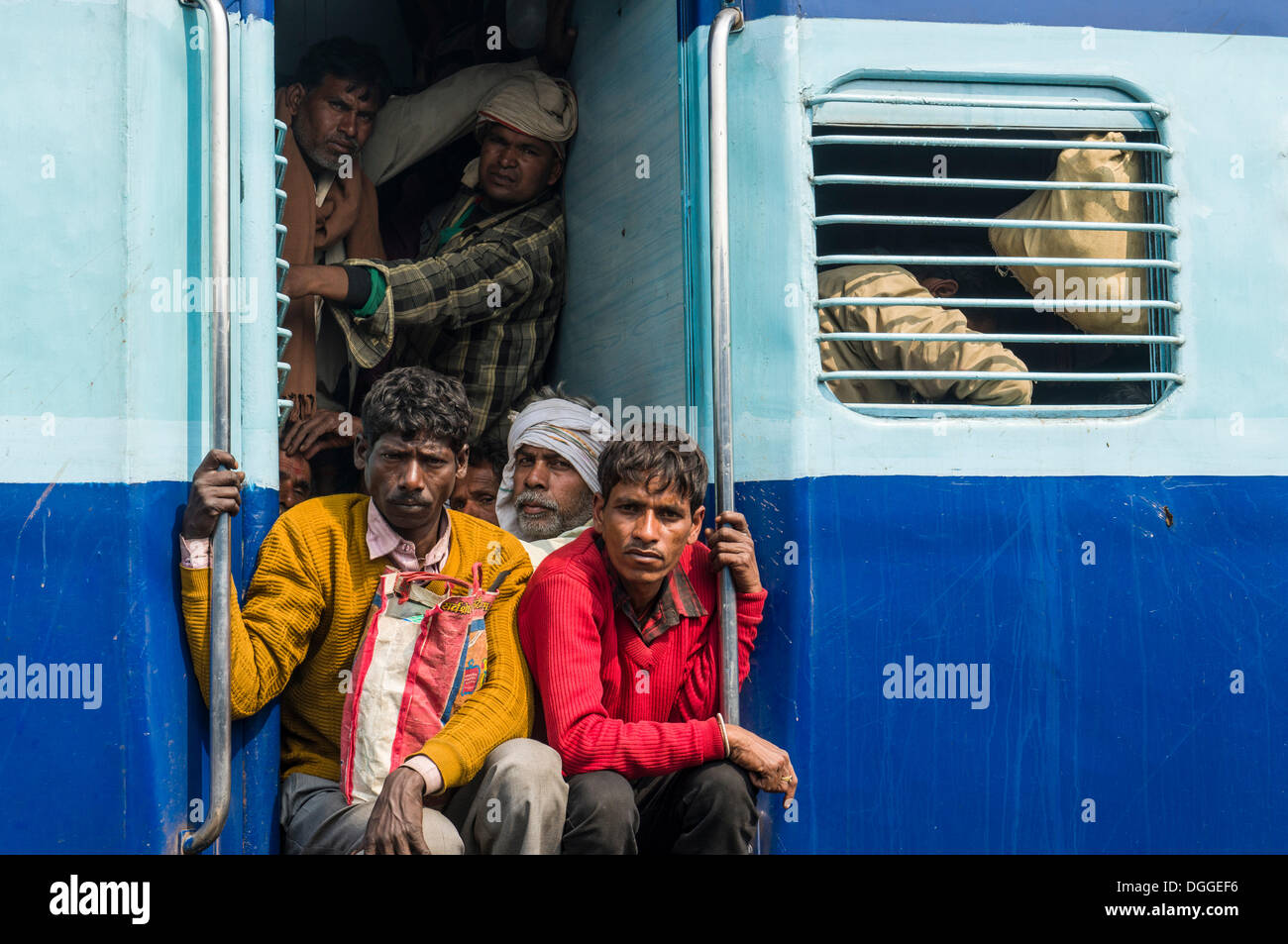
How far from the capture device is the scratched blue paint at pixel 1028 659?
2555 mm

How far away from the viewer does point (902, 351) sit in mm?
2691

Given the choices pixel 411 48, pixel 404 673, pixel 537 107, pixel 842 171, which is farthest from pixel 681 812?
pixel 411 48

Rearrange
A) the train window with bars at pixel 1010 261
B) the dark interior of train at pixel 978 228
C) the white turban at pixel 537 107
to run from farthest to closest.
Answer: the white turban at pixel 537 107
the dark interior of train at pixel 978 228
the train window with bars at pixel 1010 261

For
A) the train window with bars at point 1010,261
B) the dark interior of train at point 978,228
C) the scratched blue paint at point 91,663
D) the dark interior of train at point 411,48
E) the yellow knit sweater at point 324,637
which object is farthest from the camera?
the dark interior of train at point 411,48

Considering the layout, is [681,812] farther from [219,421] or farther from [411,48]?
[411,48]

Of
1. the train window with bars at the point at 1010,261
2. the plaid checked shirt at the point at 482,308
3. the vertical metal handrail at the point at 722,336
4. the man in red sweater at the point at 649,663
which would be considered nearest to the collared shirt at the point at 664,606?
the man in red sweater at the point at 649,663

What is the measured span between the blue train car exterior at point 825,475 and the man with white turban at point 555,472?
377 millimetres

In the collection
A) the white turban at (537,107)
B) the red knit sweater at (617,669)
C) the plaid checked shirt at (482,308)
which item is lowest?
the red knit sweater at (617,669)

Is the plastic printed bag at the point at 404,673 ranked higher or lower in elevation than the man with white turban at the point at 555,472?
lower

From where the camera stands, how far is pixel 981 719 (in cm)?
259

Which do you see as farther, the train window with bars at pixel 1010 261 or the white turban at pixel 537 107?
the white turban at pixel 537 107

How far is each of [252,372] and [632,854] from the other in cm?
114

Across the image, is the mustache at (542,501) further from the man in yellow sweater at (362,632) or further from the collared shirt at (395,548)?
the collared shirt at (395,548)
